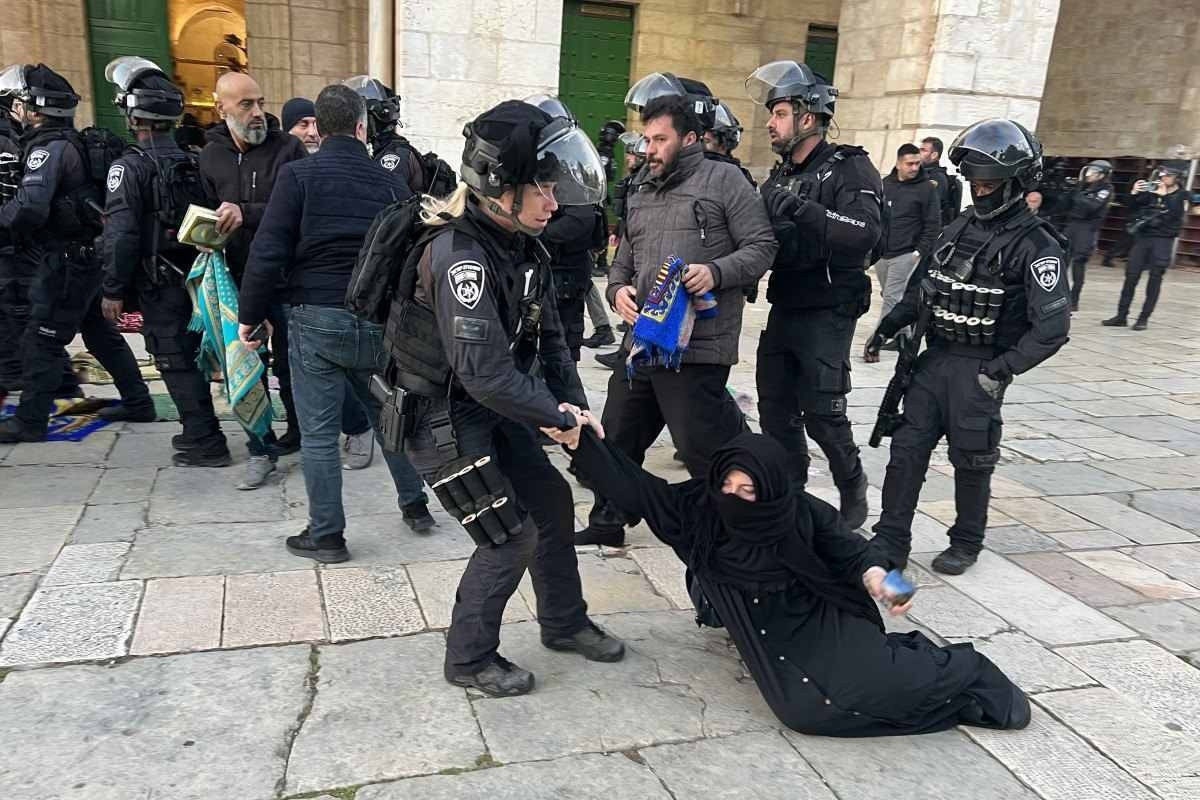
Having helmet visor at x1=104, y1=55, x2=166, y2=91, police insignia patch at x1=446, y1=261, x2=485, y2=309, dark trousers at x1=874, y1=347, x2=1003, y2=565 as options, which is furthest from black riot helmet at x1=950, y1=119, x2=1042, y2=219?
helmet visor at x1=104, y1=55, x2=166, y2=91

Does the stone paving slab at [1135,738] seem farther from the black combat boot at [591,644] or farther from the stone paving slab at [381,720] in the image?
the stone paving slab at [381,720]

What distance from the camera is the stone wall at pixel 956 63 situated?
9273 millimetres

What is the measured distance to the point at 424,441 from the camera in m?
2.85

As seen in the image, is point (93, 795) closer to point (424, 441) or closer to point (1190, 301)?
point (424, 441)

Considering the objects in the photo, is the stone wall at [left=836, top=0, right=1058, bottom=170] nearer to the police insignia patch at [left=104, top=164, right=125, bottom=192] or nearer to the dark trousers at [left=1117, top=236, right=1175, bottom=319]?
the dark trousers at [left=1117, top=236, right=1175, bottom=319]

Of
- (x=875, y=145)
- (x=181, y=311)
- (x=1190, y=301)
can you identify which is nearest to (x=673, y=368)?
(x=181, y=311)

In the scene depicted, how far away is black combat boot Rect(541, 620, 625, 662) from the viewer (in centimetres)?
320

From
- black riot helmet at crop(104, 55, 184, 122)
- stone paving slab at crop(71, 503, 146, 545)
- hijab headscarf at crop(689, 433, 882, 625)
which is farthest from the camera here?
black riot helmet at crop(104, 55, 184, 122)

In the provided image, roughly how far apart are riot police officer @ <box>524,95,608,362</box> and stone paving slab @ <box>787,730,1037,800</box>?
8.35 feet

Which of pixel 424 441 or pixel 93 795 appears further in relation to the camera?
pixel 424 441

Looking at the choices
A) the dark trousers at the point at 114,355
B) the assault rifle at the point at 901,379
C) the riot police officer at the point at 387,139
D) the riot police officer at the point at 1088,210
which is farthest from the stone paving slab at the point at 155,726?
the riot police officer at the point at 1088,210

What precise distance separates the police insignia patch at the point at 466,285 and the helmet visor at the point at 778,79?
202 cm

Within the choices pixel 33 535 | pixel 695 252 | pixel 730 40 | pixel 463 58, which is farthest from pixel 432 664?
pixel 730 40

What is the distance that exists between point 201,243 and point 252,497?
1.31 m
